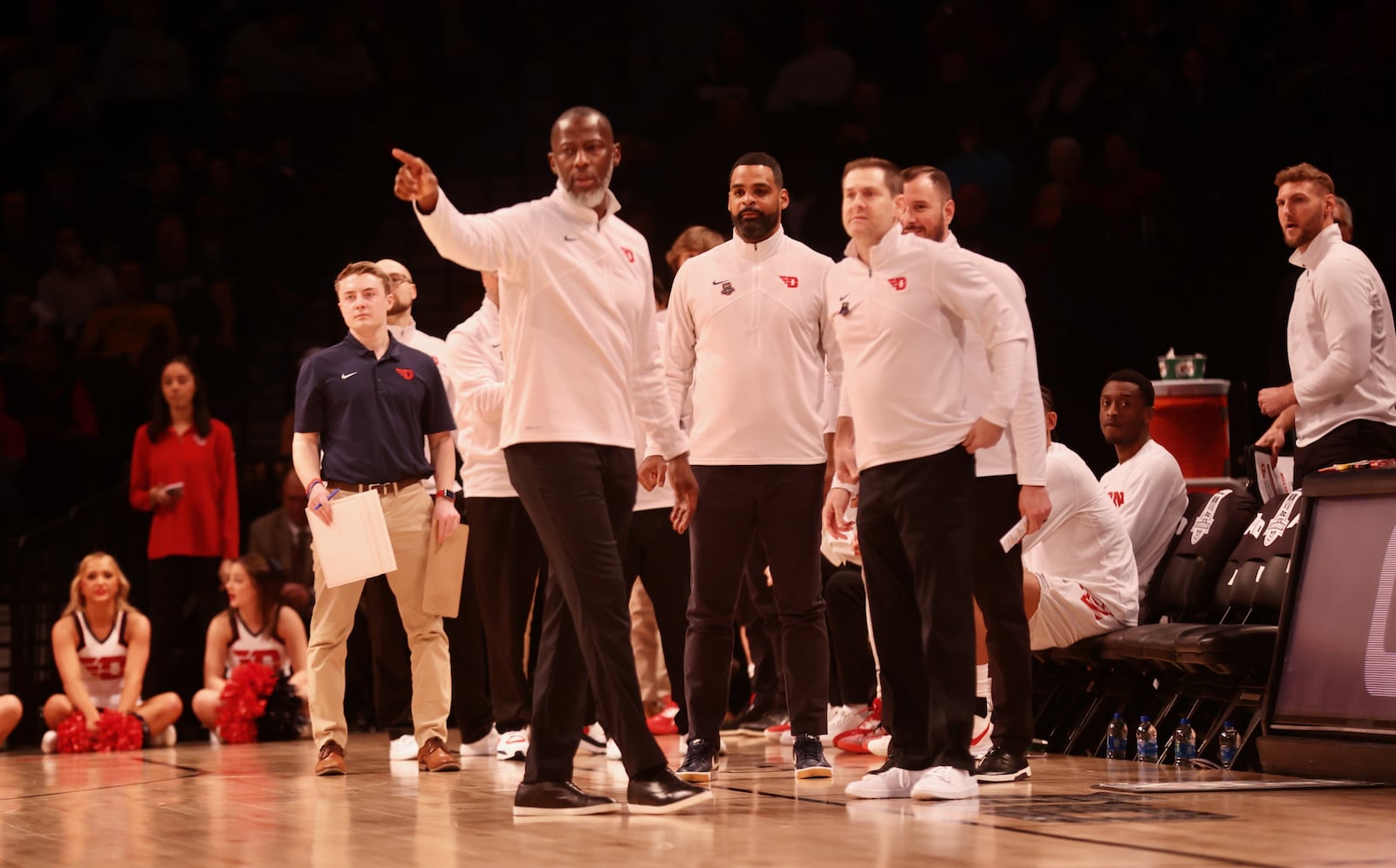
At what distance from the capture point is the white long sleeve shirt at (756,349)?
5.28m

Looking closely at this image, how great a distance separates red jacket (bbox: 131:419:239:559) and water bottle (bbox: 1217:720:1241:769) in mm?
5241

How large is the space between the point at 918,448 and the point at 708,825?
1194 millimetres

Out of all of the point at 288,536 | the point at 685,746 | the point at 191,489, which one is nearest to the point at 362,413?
the point at 685,746

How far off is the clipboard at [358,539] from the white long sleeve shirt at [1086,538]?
238cm

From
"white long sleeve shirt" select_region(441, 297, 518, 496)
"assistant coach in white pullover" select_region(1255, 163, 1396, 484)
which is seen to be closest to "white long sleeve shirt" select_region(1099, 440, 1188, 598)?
"assistant coach in white pullover" select_region(1255, 163, 1396, 484)

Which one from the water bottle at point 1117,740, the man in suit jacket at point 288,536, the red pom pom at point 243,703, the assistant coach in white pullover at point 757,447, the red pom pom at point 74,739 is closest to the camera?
the assistant coach in white pullover at point 757,447

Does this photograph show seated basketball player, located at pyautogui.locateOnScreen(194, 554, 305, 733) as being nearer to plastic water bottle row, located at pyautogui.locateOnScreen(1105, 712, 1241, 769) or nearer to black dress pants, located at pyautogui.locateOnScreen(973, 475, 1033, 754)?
plastic water bottle row, located at pyautogui.locateOnScreen(1105, 712, 1241, 769)

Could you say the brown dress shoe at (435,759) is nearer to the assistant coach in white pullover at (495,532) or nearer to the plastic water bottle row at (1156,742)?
the assistant coach in white pullover at (495,532)

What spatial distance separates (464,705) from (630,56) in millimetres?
7660

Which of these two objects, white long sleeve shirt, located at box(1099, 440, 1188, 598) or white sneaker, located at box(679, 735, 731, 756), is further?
white long sleeve shirt, located at box(1099, 440, 1188, 598)

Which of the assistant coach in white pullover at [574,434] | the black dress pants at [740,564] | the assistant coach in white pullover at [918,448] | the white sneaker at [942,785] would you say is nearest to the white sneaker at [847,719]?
the black dress pants at [740,564]

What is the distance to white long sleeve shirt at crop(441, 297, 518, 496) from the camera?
20.6 feet

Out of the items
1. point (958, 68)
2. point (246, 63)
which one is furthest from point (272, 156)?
point (958, 68)

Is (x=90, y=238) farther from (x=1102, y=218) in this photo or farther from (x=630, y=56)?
(x=1102, y=218)
